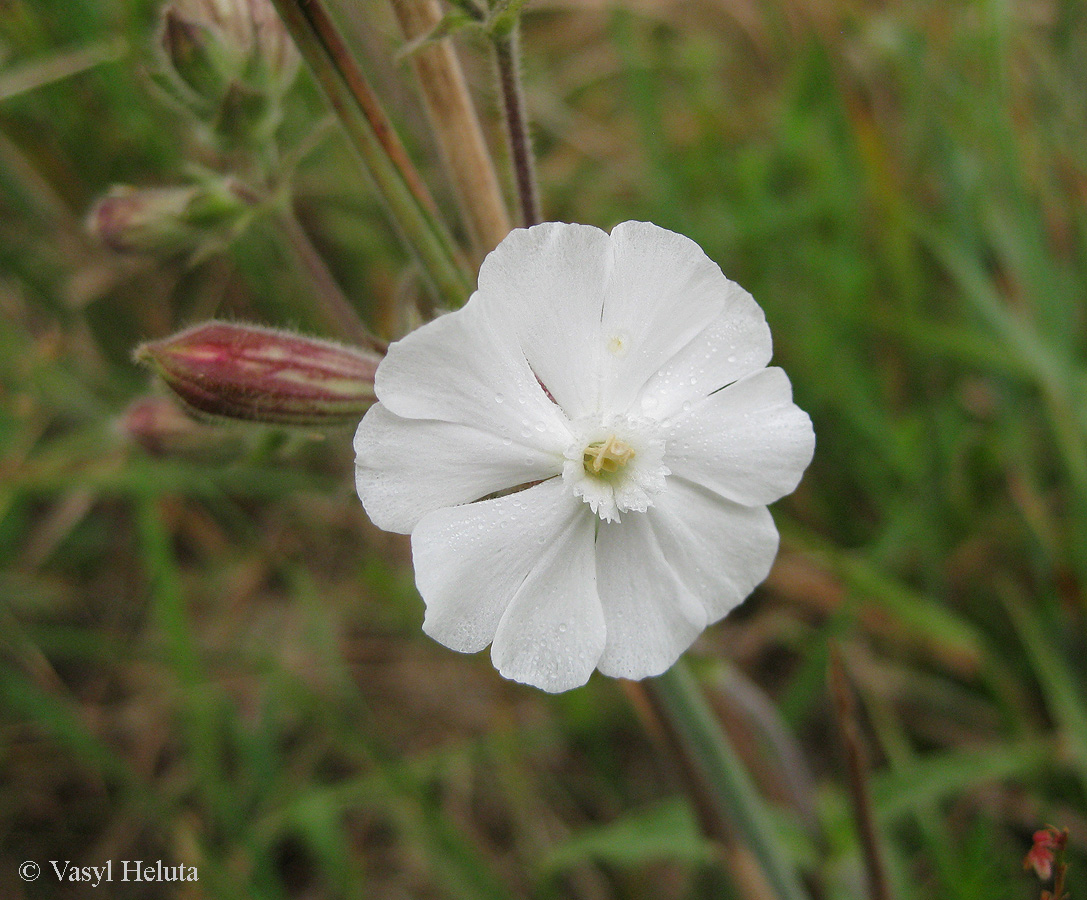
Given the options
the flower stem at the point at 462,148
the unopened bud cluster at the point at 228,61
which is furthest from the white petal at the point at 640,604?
the unopened bud cluster at the point at 228,61

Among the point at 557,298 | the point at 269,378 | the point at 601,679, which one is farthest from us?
the point at 601,679

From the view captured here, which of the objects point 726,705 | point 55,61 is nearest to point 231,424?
point 726,705

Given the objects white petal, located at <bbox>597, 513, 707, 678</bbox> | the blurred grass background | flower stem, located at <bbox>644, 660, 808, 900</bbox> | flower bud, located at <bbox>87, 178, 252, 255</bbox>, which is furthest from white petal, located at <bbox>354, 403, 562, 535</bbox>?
the blurred grass background

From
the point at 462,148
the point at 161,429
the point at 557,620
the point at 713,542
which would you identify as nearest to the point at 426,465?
the point at 557,620

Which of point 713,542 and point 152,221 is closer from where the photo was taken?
point 713,542

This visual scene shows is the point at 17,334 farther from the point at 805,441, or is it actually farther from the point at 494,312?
the point at 805,441

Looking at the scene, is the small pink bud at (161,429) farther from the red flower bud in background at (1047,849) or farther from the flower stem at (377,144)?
the red flower bud in background at (1047,849)

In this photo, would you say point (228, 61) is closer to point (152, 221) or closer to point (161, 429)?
point (152, 221)
